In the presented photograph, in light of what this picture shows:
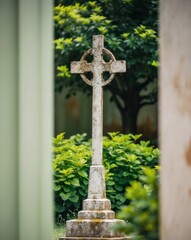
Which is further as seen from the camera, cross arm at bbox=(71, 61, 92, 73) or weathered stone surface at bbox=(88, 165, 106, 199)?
cross arm at bbox=(71, 61, 92, 73)

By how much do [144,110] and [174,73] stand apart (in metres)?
12.0

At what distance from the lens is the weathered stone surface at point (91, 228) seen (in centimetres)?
823

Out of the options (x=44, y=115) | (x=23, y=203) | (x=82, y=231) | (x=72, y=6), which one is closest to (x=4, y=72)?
(x=44, y=115)

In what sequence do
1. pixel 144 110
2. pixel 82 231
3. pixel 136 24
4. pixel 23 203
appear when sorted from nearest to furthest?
pixel 23 203 → pixel 82 231 → pixel 136 24 → pixel 144 110

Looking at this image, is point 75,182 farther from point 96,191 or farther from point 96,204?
point 96,204

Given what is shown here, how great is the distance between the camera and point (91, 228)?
8.29 meters

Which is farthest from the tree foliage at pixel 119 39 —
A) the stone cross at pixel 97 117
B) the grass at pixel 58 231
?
the grass at pixel 58 231

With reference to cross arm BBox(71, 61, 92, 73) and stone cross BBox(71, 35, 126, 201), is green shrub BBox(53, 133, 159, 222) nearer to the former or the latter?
stone cross BBox(71, 35, 126, 201)

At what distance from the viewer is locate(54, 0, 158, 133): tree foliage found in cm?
1250

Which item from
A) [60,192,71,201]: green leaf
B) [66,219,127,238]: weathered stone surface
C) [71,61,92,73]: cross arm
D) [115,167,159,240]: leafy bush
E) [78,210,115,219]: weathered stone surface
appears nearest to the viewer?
[115,167,159,240]: leafy bush

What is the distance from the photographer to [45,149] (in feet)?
12.0

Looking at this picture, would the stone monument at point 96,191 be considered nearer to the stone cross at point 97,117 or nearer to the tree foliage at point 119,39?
the stone cross at point 97,117

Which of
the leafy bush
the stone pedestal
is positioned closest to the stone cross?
the stone pedestal

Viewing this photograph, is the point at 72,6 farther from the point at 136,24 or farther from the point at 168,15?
A: the point at 168,15
